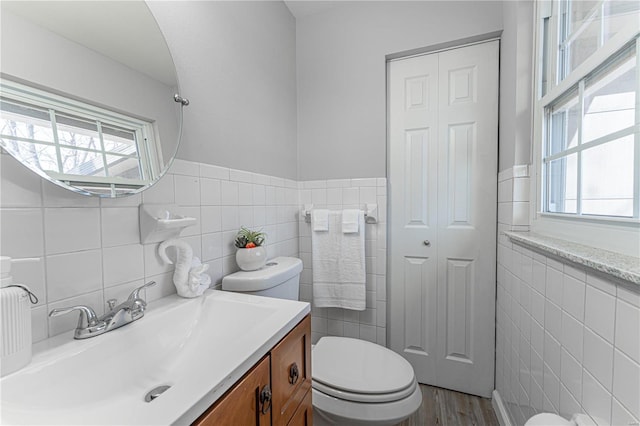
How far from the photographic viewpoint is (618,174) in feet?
2.35

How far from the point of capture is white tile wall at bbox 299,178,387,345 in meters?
1.68

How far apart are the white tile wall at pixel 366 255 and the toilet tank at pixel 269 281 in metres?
0.56

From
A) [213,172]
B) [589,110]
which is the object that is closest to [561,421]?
[589,110]

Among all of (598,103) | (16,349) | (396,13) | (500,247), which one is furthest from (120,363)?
(396,13)

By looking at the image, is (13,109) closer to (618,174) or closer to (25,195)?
(25,195)

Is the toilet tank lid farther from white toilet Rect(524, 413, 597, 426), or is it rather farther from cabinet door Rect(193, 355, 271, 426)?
white toilet Rect(524, 413, 597, 426)

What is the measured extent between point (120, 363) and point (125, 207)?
15.6 inches

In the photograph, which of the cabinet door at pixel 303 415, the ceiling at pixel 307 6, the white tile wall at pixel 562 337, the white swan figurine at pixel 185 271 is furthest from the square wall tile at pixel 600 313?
the ceiling at pixel 307 6

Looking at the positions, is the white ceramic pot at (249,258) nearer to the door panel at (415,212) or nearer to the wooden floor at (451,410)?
the door panel at (415,212)

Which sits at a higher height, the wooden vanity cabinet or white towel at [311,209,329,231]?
white towel at [311,209,329,231]

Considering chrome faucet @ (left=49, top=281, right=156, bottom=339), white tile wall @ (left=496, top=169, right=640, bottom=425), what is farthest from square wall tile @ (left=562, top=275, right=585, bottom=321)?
chrome faucet @ (left=49, top=281, right=156, bottom=339)

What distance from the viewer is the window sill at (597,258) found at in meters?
0.50

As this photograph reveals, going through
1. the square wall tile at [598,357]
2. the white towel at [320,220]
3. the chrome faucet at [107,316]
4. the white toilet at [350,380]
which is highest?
the white towel at [320,220]

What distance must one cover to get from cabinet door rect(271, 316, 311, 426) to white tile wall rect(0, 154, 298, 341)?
1.52 feet
